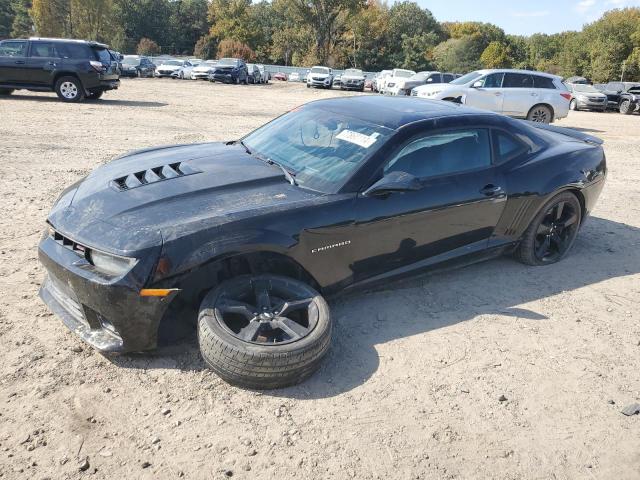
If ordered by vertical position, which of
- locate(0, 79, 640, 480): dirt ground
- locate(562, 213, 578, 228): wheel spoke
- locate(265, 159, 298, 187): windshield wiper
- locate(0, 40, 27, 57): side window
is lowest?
locate(0, 79, 640, 480): dirt ground

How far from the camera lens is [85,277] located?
282cm

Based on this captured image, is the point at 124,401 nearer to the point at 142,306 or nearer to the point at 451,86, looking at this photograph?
the point at 142,306

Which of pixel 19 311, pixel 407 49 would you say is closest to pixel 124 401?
pixel 19 311

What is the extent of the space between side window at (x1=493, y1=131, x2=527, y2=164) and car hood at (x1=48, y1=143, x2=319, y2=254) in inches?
71.5

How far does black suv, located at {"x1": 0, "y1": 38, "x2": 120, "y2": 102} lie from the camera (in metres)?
14.4

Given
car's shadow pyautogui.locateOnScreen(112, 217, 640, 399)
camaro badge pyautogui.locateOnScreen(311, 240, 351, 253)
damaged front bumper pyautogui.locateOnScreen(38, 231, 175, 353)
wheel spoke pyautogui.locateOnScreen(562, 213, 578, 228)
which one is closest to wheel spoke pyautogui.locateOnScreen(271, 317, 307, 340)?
car's shadow pyautogui.locateOnScreen(112, 217, 640, 399)

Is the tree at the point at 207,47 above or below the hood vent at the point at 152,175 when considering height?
above

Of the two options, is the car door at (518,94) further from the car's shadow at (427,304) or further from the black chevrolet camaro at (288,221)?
the black chevrolet camaro at (288,221)

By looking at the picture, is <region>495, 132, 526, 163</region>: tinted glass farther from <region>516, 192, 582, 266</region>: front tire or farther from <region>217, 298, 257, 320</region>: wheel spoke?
<region>217, 298, 257, 320</region>: wheel spoke

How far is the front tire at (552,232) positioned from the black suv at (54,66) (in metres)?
13.9

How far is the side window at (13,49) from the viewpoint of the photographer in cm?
1433

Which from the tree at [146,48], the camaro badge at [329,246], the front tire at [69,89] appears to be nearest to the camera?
the camaro badge at [329,246]

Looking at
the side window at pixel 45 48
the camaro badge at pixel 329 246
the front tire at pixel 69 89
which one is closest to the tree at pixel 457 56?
the front tire at pixel 69 89

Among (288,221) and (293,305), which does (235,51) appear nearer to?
(288,221)
